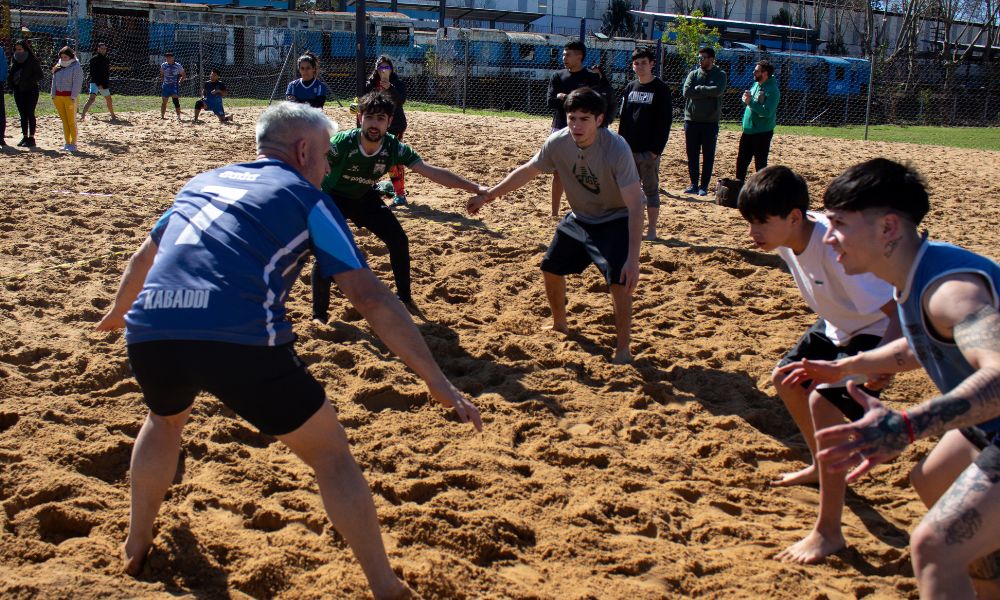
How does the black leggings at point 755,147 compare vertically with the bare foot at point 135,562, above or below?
above

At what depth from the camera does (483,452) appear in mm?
4398

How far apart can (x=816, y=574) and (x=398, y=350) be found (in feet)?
6.12

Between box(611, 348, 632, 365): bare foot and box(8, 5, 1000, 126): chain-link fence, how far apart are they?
19.8m

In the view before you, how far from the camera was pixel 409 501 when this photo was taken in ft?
12.9

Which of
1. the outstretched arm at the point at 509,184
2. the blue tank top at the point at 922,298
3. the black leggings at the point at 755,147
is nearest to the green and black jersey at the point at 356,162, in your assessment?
the outstretched arm at the point at 509,184

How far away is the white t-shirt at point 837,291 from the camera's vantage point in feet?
11.6

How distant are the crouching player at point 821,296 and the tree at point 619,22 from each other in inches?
1891

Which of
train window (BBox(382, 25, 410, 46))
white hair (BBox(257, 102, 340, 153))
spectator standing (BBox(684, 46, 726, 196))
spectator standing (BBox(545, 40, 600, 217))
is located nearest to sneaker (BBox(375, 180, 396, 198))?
spectator standing (BBox(545, 40, 600, 217))

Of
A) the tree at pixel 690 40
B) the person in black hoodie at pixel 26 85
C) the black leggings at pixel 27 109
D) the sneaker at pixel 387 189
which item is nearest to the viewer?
the sneaker at pixel 387 189

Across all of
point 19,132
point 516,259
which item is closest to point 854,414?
point 516,259

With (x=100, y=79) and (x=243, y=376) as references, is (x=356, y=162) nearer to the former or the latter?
(x=243, y=376)

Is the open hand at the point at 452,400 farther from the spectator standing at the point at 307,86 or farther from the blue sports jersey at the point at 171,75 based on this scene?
the blue sports jersey at the point at 171,75

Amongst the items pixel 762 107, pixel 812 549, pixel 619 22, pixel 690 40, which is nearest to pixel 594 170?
pixel 812 549

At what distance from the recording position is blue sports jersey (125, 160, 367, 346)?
107 inches
